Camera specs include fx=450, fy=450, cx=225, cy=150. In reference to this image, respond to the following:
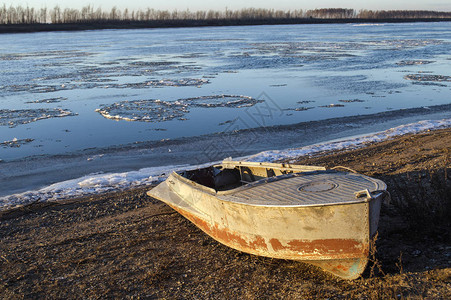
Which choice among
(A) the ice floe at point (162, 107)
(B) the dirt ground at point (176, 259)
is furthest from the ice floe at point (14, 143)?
(B) the dirt ground at point (176, 259)

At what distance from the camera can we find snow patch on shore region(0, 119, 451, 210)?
893cm

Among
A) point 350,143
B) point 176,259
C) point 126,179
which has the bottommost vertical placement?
point 176,259

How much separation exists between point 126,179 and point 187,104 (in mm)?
7057

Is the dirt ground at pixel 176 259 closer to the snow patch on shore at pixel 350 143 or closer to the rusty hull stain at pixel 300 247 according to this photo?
the rusty hull stain at pixel 300 247

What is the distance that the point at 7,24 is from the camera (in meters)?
68.8

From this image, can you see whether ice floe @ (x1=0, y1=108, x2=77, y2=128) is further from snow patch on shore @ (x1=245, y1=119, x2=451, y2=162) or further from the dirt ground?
snow patch on shore @ (x1=245, y1=119, x2=451, y2=162)

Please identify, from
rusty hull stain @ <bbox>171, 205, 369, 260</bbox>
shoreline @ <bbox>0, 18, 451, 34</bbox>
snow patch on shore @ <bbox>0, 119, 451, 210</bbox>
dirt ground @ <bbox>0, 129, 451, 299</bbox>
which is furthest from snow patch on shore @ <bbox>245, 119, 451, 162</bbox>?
shoreline @ <bbox>0, 18, 451, 34</bbox>

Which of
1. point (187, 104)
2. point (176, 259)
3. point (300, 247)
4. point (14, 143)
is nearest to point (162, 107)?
point (187, 104)

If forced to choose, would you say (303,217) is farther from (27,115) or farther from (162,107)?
(27,115)

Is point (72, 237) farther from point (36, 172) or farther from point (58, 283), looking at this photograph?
point (36, 172)

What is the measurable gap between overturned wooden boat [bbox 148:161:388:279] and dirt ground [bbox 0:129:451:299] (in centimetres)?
28

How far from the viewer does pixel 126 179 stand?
9812mm

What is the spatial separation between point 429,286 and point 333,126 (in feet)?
30.3

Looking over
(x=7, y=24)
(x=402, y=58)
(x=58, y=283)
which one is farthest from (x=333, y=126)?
(x=7, y=24)
